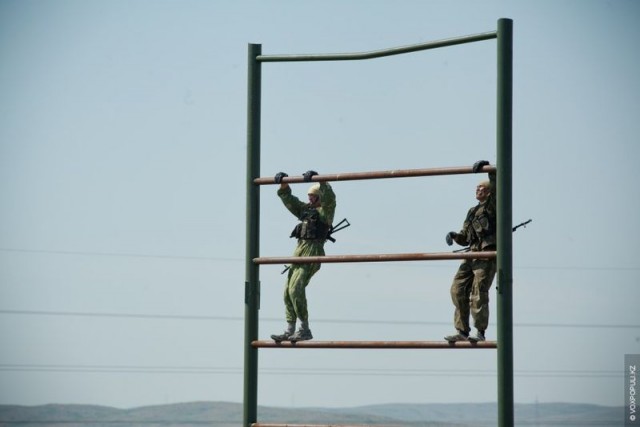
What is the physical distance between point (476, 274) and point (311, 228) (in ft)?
6.36

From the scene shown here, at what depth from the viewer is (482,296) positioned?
46.1ft

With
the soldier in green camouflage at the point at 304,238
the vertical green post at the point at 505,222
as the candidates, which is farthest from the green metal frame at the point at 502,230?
the soldier in green camouflage at the point at 304,238

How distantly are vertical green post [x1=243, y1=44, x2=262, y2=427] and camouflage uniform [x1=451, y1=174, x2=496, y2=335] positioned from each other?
1.88m

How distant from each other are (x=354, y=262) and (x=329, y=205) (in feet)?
5.61

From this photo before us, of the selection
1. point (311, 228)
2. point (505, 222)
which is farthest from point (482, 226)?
point (311, 228)

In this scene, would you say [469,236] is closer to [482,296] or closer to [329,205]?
[482,296]

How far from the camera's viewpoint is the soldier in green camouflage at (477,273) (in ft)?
46.1

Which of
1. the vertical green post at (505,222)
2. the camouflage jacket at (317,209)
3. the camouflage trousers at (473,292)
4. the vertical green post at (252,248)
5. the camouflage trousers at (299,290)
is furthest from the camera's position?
the camouflage jacket at (317,209)

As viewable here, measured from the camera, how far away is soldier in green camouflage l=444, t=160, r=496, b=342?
46.1 ft

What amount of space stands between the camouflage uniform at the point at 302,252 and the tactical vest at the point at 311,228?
0.08 feet

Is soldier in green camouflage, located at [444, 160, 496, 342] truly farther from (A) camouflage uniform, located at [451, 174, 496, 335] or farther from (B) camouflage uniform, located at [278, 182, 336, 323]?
(B) camouflage uniform, located at [278, 182, 336, 323]

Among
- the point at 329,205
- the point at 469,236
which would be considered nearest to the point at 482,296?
the point at 469,236

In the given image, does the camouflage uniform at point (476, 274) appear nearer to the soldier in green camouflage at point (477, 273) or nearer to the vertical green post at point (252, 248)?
the soldier in green camouflage at point (477, 273)

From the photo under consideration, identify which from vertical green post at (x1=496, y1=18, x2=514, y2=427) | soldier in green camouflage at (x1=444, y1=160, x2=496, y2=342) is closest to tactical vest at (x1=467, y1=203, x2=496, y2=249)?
soldier in green camouflage at (x1=444, y1=160, x2=496, y2=342)
